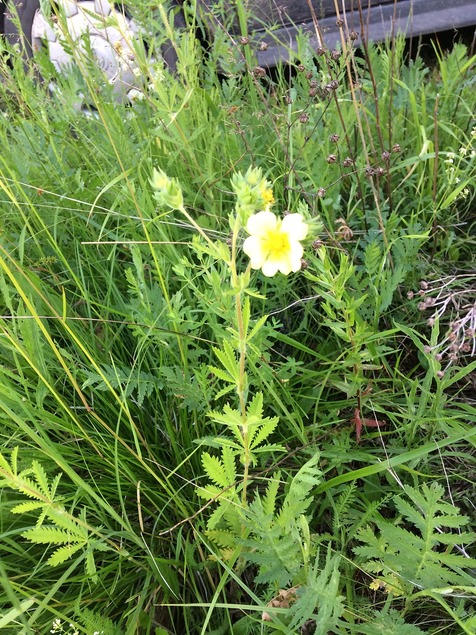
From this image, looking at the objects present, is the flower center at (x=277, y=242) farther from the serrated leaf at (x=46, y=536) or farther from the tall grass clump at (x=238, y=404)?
the serrated leaf at (x=46, y=536)

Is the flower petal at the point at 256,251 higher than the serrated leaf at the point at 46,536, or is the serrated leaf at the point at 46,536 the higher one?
the flower petal at the point at 256,251

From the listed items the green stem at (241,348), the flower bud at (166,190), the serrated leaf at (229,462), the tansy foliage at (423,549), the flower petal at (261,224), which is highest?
the flower bud at (166,190)

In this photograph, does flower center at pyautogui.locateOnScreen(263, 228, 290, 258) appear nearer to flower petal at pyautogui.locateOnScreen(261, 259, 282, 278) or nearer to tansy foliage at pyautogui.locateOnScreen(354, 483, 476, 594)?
flower petal at pyautogui.locateOnScreen(261, 259, 282, 278)

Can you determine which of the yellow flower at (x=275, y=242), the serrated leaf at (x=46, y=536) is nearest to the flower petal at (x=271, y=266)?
the yellow flower at (x=275, y=242)

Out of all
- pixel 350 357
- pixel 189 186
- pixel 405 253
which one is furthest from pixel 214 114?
A: pixel 350 357

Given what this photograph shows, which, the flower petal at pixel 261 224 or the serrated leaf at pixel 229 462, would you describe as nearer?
the flower petal at pixel 261 224

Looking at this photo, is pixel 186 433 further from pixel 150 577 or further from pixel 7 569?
pixel 7 569
